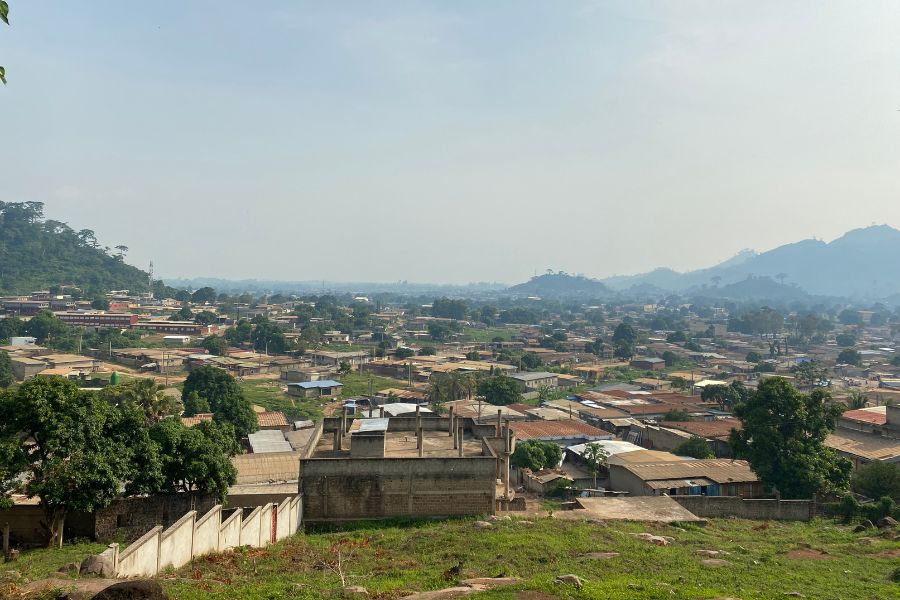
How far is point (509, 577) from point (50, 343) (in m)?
96.6

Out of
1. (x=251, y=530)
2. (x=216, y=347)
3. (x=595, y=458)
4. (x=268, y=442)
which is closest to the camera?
(x=251, y=530)

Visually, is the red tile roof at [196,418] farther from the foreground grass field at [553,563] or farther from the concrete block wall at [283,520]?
the foreground grass field at [553,563]

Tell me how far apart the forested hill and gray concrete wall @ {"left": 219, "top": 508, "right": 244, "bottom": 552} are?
155 meters

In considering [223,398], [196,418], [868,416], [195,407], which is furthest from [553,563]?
[868,416]

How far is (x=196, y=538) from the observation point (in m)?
17.7

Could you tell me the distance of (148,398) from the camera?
3756 centimetres

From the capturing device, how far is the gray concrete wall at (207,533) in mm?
17766

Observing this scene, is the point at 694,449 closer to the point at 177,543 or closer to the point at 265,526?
the point at 265,526

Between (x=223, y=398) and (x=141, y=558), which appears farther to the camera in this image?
(x=223, y=398)

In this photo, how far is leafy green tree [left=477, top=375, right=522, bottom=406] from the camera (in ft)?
206

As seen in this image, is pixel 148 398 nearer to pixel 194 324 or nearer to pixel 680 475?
pixel 680 475

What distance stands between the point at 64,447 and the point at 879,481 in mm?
37352

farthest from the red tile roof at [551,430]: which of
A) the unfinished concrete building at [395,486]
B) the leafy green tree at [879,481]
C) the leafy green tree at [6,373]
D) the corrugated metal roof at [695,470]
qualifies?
the leafy green tree at [6,373]

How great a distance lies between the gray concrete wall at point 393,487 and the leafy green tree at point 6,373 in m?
51.6
